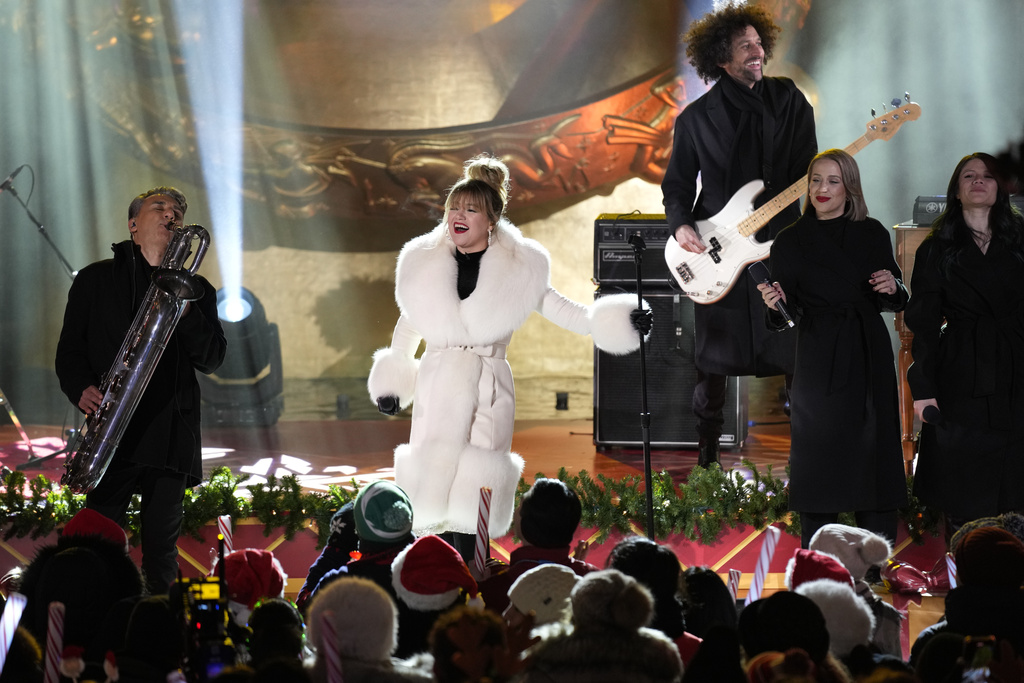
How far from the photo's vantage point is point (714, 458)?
4.68 m

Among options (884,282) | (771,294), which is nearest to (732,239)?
(771,294)

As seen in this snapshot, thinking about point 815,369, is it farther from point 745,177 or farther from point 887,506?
point 745,177

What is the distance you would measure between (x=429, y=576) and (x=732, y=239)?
2.66 meters

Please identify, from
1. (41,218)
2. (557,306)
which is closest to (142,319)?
(557,306)

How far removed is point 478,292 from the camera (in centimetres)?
335

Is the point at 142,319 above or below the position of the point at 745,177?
below

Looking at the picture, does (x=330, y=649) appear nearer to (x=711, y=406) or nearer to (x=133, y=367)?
(x=133, y=367)

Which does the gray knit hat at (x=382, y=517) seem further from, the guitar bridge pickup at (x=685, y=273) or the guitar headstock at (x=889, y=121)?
the guitar headstock at (x=889, y=121)

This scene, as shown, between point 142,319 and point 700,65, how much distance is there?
2.73m

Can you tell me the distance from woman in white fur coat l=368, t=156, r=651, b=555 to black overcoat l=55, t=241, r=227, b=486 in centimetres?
59

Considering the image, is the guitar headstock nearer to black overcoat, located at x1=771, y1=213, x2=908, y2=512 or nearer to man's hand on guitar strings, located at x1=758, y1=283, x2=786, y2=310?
black overcoat, located at x1=771, y1=213, x2=908, y2=512

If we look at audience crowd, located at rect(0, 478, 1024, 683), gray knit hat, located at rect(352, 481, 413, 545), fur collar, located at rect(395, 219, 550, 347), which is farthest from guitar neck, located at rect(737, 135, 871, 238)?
gray knit hat, located at rect(352, 481, 413, 545)

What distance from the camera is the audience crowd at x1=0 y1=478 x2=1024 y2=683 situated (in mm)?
1728

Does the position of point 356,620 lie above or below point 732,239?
below
